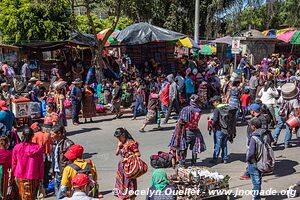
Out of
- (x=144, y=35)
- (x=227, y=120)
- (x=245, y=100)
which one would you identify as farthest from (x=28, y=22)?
(x=227, y=120)

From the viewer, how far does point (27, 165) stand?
736 cm

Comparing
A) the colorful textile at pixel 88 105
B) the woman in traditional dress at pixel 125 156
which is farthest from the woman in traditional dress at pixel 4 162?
the colorful textile at pixel 88 105

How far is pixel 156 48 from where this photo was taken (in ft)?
76.5

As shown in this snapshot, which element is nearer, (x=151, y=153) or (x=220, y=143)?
(x=220, y=143)

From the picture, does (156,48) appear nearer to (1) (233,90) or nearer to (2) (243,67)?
(2) (243,67)

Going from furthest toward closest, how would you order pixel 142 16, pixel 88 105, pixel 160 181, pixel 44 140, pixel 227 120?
1. pixel 142 16
2. pixel 88 105
3. pixel 227 120
4. pixel 44 140
5. pixel 160 181

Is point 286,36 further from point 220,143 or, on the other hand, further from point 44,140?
point 44,140

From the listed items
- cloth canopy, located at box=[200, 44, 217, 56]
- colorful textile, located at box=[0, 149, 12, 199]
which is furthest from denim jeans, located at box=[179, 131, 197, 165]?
cloth canopy, located at box=[200, 44, 217, 56]

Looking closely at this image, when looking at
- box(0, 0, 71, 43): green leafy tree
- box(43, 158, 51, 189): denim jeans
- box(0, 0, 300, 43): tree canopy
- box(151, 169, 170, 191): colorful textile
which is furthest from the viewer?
box(0, 0, 71, 43): green leafy tree

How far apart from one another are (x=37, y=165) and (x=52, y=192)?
1.81 m

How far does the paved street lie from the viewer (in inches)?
373

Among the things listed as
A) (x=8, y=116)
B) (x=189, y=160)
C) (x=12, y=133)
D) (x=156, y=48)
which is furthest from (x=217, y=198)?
(x=156, y=48)

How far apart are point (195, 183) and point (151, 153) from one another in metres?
4.11

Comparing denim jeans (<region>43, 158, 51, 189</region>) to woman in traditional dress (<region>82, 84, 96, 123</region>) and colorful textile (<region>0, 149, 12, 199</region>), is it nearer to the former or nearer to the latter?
colorful textile (<region>0, 149, 12, 199</region>)
